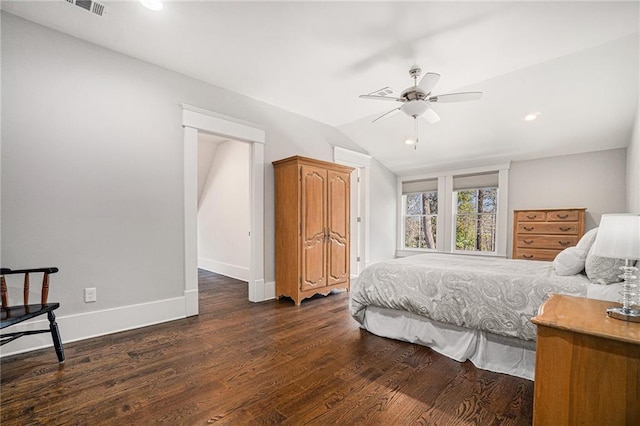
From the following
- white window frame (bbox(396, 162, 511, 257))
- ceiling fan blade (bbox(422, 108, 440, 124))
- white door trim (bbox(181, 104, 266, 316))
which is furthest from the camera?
white window frame (bbox(396, 162, 511, 257))

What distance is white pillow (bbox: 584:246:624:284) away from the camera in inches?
70.1

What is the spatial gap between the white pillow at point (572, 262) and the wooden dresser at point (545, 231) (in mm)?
2545

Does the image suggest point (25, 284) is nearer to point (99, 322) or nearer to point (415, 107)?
point (99, 322)

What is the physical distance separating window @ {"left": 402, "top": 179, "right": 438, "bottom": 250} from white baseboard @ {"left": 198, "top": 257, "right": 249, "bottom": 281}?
3540mm

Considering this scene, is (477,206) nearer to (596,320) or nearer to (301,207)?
(301,207)

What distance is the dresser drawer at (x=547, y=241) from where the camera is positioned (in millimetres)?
4070

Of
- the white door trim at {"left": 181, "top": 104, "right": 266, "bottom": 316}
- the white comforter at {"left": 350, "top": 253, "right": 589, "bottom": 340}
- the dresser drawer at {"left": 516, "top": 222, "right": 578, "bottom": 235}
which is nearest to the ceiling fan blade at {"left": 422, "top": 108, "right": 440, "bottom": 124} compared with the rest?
the white comforter at {"left": 350, "top": 253, "right": 589, "bottom": 340}

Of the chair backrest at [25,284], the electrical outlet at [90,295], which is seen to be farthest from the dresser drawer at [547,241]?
the chair backrest at [25,284]

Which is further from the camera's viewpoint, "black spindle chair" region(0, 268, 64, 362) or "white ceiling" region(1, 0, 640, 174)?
"white ceiling" region(1, 0, 640, 174)

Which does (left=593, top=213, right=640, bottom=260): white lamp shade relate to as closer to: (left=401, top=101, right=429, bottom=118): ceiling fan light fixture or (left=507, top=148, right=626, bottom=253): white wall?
(left=401, top=101, right=429, bottom=118): ceiling fan light fixture

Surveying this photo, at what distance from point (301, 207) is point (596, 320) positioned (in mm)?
2909

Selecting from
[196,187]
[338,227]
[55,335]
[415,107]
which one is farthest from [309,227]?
[55,335]

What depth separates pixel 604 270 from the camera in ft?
5.90

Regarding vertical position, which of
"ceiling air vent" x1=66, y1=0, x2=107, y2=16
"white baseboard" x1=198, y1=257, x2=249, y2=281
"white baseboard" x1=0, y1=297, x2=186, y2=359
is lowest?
"white baseboard" x1=198, y1=257, x2=249, y2=281
